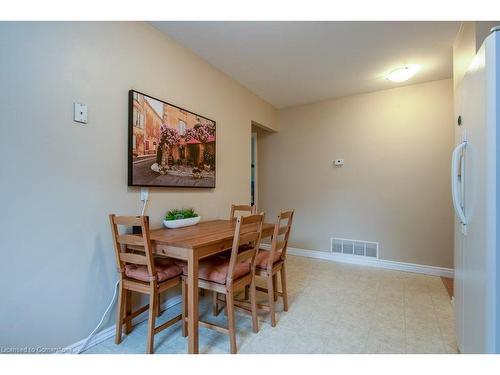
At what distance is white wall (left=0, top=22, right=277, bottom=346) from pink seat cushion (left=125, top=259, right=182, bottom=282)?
0.83 feet

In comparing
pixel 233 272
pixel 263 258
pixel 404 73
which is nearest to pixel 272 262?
pixel 263 258

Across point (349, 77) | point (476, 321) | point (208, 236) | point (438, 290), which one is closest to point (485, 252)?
point (476, 321)

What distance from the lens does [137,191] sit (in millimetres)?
2018

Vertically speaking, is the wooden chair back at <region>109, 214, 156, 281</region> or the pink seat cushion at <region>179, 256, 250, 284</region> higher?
the wooden chair back at <region>109, 214, 156, 281</region>

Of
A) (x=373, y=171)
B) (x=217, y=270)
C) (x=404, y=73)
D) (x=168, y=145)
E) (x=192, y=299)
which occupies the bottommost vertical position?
(x=192, y=299)

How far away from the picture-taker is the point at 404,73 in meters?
2.89

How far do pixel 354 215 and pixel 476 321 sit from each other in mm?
2580

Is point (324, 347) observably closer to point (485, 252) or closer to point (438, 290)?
point (485, 252)

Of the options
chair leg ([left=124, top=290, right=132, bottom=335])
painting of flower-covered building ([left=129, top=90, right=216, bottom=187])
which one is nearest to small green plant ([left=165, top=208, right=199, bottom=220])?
painting of flower-covered building ([left=129, top=90, right=216, bottom=187])

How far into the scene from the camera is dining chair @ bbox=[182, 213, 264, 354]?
1629 mm

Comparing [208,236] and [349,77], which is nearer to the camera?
[208,236]

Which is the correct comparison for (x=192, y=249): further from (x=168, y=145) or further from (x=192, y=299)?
(x=168, y=145)

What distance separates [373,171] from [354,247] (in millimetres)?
1158

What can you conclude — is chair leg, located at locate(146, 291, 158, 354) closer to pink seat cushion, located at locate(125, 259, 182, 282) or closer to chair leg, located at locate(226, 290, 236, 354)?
pink seat cushion, located at locate(125, 259, 182, 282)
